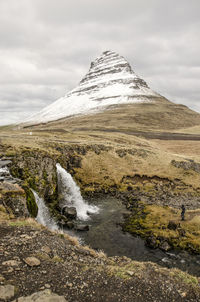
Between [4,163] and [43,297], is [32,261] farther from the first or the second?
[4,163]

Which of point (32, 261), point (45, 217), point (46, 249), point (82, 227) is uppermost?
point (32, 261)

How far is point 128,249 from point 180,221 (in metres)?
10.7

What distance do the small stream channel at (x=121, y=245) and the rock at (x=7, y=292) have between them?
50.8ft

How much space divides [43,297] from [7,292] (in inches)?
63.9

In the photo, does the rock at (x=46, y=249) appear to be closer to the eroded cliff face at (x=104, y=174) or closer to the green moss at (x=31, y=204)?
the green moss at (x=31, y=204)

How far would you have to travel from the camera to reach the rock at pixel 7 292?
344 inches

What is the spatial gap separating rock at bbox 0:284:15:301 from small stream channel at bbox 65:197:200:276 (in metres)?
15.5

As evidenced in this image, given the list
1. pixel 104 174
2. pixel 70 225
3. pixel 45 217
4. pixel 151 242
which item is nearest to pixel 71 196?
pixel 70 225

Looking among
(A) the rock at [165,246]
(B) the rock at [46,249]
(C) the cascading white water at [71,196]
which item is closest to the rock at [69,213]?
(C) the cascading white water at [71,196]

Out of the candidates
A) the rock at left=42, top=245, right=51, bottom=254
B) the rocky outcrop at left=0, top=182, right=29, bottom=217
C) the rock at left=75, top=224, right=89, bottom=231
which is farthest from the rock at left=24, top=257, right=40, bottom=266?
the rock at left=75, top=224, right=89, bottom=231

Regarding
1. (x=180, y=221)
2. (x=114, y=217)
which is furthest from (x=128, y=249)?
(x=180, y=221)

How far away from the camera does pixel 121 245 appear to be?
81.4ft

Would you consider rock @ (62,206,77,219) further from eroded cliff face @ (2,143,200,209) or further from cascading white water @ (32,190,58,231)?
cascading white water @ (32,190,58,231)

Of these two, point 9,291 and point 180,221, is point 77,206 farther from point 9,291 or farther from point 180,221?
point 9,291
